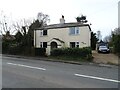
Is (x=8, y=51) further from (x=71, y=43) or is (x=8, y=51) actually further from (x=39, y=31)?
A: (x=71, y=43)

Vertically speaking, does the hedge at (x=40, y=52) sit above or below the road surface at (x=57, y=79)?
above

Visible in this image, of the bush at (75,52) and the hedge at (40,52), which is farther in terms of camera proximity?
the hedge at (40,52)

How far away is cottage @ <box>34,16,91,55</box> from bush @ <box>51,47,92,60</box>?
6.52m

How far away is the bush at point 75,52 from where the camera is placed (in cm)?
2791

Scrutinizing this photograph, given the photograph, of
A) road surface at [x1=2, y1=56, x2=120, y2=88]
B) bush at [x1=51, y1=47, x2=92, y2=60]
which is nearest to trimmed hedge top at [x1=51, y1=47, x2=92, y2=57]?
bush at [x1=51, y1=47, x2=92, y2=60]

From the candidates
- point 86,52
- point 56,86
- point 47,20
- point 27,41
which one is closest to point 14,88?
point 56,86

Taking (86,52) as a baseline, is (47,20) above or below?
above

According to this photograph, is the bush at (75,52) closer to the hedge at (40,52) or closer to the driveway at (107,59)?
the driveway at (107,59)

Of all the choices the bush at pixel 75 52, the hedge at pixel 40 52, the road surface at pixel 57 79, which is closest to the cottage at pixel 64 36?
the hedge at pixel 40 52

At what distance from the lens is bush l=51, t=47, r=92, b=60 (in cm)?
2791

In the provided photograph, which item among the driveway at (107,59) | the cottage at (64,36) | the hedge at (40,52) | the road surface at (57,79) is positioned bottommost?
the road surface at (57,79)

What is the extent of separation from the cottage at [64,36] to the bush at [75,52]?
21.4ft

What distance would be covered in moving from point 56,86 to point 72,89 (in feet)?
2.92

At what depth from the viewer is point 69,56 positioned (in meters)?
29.5
